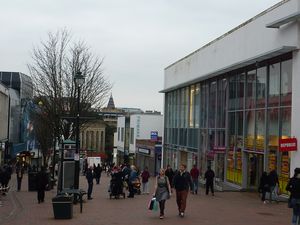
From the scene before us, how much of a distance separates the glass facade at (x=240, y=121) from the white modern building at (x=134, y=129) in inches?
1056

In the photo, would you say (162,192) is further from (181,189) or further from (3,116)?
(3,116)

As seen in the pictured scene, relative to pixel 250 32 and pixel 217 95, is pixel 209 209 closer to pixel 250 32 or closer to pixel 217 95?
pixel 250 32

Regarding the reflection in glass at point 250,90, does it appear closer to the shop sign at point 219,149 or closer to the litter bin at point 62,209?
the shop sign at point 219,149

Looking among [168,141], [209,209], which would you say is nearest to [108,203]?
[209,209]

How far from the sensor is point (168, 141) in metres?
49.8

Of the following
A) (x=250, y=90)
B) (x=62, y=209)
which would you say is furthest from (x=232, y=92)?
(x=62, y=209)

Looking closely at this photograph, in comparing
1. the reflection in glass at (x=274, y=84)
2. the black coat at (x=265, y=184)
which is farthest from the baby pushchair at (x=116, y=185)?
the reflection in glass at (x=274, y=84)

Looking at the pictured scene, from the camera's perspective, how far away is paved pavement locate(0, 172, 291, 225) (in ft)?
53.6

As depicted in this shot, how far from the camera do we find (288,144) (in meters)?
23.5

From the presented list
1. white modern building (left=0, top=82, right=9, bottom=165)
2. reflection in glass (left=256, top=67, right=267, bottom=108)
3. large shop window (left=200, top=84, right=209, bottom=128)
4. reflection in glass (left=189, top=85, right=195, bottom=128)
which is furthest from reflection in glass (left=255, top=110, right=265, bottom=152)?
white modern building (left=0, top=82, right=9, bottom=165)

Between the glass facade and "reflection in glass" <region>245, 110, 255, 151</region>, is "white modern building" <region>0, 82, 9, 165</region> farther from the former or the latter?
"reflection in glass" <region>245, 110, 255, 151</region>

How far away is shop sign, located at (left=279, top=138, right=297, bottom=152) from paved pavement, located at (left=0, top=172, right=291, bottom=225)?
237 cm

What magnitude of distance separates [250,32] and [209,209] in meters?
12.2

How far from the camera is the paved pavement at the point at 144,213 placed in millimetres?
16344
